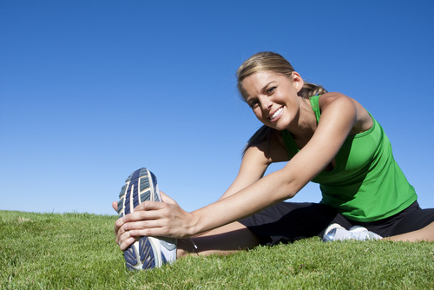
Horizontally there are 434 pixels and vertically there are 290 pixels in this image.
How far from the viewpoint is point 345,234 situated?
3.20 m

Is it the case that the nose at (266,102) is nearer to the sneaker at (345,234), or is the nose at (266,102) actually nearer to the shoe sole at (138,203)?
the shoe sole at (138,203)

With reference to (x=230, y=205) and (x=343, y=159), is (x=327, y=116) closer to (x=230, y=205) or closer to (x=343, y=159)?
(x=343, y=159)

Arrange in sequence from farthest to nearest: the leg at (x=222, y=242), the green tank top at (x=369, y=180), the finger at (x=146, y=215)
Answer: the green tank top at (x=369, y=180)
the leg at (x=222, y=242)
the finger at (x=146, y=215)

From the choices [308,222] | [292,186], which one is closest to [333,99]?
[292,186]

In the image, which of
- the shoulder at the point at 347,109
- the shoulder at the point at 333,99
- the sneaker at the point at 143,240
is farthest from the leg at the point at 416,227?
the sneaker at the point at 143,240

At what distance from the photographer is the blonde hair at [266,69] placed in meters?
3.06

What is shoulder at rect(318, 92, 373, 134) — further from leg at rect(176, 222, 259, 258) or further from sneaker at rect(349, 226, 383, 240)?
leg at rect(176, 222, 259, 258)

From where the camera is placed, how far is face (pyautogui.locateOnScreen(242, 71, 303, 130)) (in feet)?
9.76

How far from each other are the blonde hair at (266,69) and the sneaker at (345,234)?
1088 millimetres

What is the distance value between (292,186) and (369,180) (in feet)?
4.78

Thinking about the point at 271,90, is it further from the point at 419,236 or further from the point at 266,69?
the point at 419,236

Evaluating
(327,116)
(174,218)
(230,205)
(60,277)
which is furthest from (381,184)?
(60,277)

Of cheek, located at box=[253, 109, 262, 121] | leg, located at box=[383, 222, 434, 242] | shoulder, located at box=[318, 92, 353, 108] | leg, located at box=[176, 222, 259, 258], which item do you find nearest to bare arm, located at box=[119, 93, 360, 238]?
shoulder, located at box=[318, 92, 353, 108]

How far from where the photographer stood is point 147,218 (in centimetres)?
221
